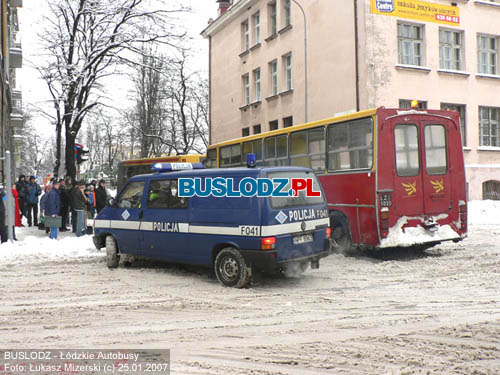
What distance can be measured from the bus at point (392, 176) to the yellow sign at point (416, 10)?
1325 centimetres

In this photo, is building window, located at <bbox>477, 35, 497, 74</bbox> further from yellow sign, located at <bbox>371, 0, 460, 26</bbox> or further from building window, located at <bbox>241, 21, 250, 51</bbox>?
building window, located at <bbox>241, 21, 250, 51</bbox>

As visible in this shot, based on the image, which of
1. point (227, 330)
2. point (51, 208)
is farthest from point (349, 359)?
point (51, 208)

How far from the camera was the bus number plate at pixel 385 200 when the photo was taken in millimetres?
9812

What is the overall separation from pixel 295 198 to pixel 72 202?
9.06m

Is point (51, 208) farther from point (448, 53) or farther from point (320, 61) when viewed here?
point (448, 53)

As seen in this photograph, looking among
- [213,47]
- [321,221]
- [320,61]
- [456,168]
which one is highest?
[213,47]

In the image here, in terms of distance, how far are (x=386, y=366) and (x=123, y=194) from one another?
6.48 meters

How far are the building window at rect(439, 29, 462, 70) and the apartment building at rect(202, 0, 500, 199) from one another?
0.05 metres

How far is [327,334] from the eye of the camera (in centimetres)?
526

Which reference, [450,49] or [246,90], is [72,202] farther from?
[246,90]

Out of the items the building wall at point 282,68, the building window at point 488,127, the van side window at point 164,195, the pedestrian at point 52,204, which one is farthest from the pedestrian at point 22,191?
the building window at point 488,127

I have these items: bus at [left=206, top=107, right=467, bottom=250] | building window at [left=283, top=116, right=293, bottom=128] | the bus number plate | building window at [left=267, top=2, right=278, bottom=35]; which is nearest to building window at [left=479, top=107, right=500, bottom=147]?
building window at [left=283, top=116, right=293, bottom=128]

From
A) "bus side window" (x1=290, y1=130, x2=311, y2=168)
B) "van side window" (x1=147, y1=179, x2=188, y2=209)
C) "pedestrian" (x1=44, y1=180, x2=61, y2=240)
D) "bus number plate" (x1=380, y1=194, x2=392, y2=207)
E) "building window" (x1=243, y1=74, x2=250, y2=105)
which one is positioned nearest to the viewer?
"van side window" (x1=147, y1=179, x2=188, y2=209)

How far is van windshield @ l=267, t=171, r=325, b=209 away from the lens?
24.8ft
